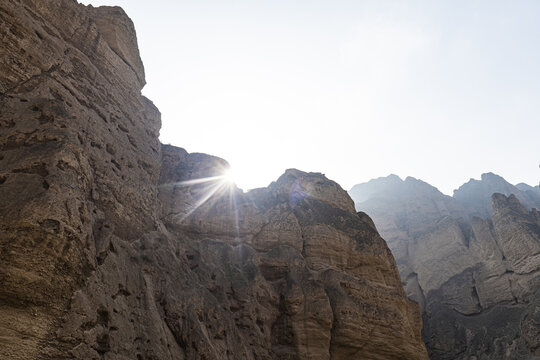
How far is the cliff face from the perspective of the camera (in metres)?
9.84

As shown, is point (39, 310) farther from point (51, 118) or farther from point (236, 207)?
point (236, 207)

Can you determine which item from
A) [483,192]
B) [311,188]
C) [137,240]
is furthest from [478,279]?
[137,240]

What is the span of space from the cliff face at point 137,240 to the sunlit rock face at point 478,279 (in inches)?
1093

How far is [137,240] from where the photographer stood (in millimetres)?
15953

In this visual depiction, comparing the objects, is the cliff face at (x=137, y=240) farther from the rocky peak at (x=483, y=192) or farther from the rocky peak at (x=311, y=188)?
the rocky peak at (x=483, y=192)

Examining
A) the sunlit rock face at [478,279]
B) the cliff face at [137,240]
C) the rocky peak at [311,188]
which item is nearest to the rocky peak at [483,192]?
the sunlit rock face at [478,279]

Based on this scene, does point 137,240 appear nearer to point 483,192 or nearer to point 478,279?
point 478,279

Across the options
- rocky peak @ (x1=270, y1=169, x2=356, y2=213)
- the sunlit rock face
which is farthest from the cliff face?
the sunlit rock face

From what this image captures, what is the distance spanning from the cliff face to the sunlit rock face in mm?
27766

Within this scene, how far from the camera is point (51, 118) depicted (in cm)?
1299

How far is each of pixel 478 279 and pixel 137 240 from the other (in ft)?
183

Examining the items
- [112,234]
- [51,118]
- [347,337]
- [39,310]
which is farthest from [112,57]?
[347,337]

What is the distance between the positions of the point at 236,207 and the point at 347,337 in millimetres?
10646

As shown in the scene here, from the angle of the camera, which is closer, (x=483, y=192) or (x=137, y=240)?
(x=137, y=240)
